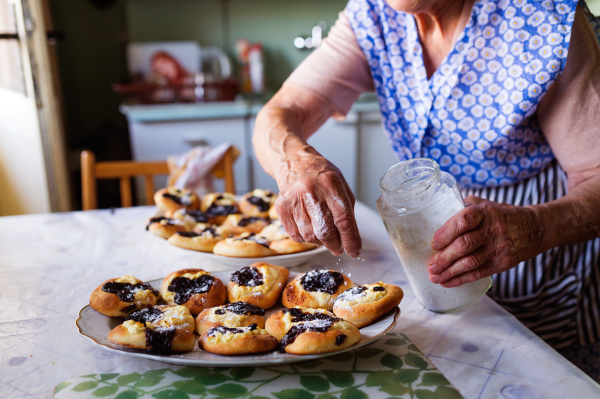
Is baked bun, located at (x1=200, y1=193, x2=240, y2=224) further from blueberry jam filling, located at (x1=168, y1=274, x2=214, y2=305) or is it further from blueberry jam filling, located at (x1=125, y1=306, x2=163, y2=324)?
blueberry jam filling, located at (x1=125, y1=306, x2=163, y2=324)

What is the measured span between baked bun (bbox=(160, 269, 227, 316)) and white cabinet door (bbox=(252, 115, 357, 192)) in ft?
6.78

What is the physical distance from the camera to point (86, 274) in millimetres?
1010

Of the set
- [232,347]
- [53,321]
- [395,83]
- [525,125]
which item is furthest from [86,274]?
[525,125]

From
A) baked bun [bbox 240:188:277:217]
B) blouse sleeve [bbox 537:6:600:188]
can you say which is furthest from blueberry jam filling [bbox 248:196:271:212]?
blouse sleeve [bbox 537:6:600:188]

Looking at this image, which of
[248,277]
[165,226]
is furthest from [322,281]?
[165,226]

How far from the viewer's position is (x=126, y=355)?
0.69 metres

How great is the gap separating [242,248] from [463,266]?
0.44 meters

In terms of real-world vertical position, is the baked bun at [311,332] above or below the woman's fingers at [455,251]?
below

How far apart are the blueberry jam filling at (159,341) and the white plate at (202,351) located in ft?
0.04

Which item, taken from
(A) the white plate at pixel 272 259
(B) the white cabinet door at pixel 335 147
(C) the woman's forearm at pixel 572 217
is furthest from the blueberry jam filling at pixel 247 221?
(B) the white cabinet door at pixel 335 147

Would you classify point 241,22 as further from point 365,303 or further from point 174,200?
point 365,303

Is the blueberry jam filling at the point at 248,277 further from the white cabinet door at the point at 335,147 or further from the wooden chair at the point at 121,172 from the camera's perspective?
the white cabinet door at the point at 335,147

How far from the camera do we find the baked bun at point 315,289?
0.78 metres

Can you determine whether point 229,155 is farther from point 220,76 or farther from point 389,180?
point 220,76
